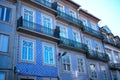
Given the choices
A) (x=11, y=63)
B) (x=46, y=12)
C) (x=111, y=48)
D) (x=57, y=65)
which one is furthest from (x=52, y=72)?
(x=111, y=48)

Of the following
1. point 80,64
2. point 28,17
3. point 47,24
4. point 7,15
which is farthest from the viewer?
point 80,64

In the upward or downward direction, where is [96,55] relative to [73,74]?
upward

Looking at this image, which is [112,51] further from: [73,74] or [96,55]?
[73,74]

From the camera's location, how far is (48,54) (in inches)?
Answer: 615

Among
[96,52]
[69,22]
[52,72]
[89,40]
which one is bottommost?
[52,72]

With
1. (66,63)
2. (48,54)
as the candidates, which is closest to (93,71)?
(66,63)

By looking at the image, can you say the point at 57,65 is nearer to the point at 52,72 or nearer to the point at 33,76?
the point at 52,72

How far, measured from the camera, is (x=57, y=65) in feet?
52.0

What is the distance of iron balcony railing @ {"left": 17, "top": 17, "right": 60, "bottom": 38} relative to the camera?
555 inches

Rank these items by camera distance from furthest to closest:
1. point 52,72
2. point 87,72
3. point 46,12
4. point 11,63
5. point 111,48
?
point 111,48
point 87,72
point 46,12
point 52,72
point 11,63

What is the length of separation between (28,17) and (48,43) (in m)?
3.28

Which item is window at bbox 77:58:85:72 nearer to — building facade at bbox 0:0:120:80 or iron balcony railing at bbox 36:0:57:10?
building facade at bbox 0:0:120:80

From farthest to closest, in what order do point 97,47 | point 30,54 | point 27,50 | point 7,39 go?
point 97,47, point 30,54, point 27,50, point 7,39

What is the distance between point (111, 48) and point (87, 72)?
31.4 ft
